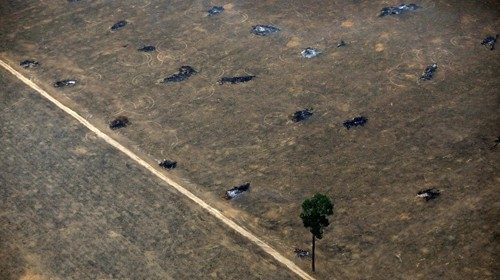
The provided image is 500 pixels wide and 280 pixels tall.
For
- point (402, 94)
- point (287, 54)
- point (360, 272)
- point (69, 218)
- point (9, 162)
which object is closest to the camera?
point (360, 272)

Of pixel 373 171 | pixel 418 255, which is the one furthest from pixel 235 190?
pixel 418 255

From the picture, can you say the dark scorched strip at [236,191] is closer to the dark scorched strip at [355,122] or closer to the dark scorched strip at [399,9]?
the dark scorched strip at [355,122]

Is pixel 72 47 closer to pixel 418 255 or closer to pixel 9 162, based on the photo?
pixel 9 162

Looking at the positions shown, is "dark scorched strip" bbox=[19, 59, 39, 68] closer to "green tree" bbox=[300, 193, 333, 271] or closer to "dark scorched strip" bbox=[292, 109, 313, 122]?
"dark scorched strip" bbox=[292, 109, 313, 122]

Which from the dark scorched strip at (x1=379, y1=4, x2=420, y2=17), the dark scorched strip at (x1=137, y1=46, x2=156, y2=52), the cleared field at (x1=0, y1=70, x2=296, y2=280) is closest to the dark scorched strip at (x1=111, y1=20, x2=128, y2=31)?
the dark scorched strip at (x1=137, y1=46, x2=156, y2=52)

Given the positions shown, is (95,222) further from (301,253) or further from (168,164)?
(301,253)

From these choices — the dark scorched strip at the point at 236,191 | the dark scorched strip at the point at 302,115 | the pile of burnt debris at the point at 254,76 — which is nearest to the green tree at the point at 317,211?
the pile of burnt debris at the point at 254,76
